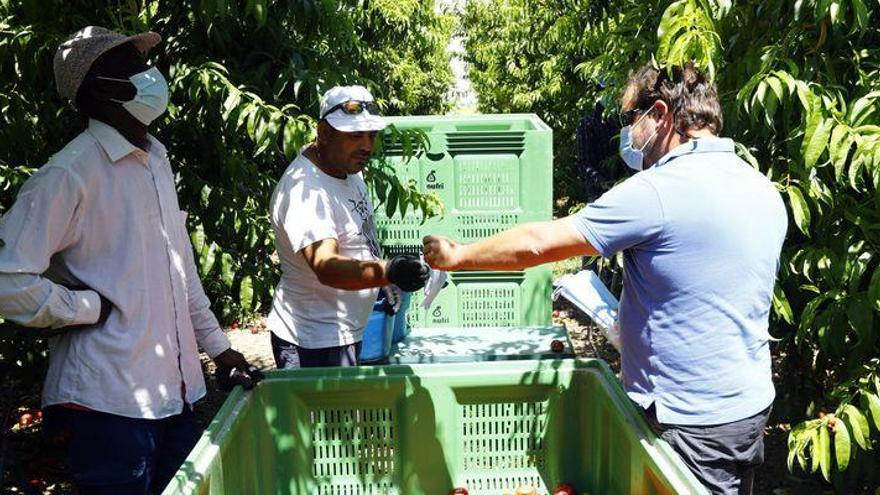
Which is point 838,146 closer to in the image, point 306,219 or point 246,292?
point 306,219

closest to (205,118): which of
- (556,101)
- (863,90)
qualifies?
(863,90)

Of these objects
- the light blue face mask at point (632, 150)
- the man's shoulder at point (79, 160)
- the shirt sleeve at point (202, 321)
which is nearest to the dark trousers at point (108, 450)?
the shirt sleeve at point (202, 321)

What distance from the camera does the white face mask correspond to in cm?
219

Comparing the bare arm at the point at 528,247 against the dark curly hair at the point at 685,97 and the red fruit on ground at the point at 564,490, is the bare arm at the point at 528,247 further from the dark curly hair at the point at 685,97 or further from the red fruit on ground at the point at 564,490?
the red fruit on ground at the point at 564,490

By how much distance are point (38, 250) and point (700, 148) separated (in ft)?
5.12

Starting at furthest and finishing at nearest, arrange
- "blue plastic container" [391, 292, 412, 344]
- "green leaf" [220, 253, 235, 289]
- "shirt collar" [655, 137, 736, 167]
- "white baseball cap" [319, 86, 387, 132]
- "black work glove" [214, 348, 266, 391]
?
1. "blue plastic container" [391, 292, 412, 344]
2. "green leaf" [220, 253, 235, 289]
3. "white baseball cap" [319, 86, 387, 132]
4. "black work glove" [214, 348, 266, 391]
5. "shirt collar" [655, 137, 736, 167]

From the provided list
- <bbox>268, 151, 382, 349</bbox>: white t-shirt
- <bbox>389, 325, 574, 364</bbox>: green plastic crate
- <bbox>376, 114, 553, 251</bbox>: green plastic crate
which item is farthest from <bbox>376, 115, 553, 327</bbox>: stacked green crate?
<bbox>268, 151, 382, 349</bbox>: white t-shirt

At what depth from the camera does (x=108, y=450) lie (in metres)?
2.14

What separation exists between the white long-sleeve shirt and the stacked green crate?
2.45 m

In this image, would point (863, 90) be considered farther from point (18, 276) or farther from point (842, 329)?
point (18, 276)

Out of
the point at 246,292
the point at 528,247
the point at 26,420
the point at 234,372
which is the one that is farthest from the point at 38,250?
the point at 26,420

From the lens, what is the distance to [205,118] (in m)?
3.26

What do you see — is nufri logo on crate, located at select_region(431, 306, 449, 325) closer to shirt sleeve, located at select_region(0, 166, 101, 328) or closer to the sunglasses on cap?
the sunglasses on cap

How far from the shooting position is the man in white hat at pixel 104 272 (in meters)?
1.97
